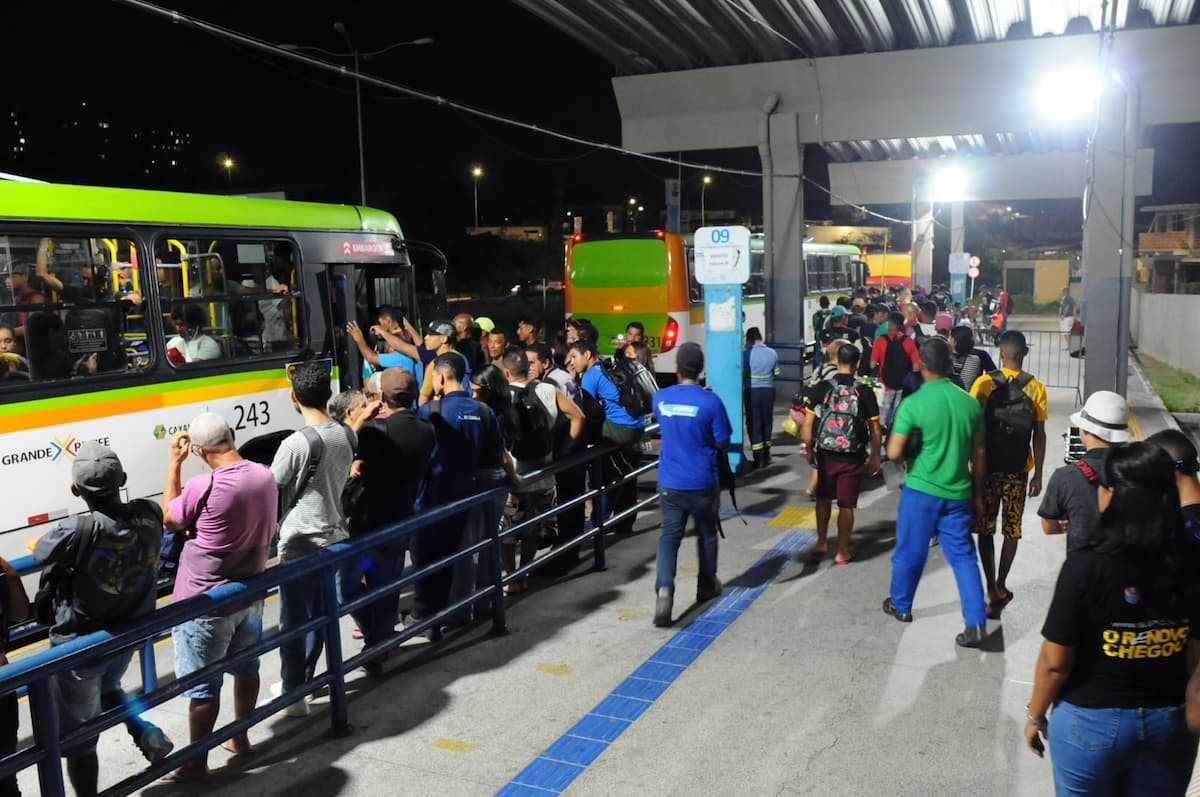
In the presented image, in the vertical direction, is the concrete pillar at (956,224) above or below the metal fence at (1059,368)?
above

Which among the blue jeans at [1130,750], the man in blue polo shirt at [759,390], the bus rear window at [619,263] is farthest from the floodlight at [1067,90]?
the blue jeans at [1130,750]

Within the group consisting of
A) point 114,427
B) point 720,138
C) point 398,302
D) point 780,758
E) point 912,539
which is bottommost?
point 780,758

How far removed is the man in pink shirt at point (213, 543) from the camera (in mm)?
4734

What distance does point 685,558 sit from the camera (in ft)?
28.0

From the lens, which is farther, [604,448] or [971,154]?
[971,154]

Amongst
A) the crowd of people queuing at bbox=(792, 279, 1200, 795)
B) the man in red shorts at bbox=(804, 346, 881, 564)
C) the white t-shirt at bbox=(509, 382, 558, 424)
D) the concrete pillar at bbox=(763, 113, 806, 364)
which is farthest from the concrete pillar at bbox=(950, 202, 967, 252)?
the white t-shirt at bbox=(509, 382, 558, 424)

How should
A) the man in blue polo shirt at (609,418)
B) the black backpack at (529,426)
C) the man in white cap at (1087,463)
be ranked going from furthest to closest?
the man in blue polo shirt at (609,418) → the black backpack at (529,426) → the man in white cap at (1087,463)

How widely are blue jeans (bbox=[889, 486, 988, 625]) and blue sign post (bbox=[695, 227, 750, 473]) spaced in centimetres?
466

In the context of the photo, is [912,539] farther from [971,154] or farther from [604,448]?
[971,154]

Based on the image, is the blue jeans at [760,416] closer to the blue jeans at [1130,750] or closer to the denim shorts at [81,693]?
the denim shorts at [81,693]

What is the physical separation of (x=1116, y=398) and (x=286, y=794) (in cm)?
428

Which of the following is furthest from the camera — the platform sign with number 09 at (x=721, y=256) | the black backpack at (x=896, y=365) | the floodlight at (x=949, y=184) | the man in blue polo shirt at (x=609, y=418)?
the floodlight at (x=949, y=184)

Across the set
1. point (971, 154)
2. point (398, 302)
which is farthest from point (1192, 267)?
point (398, 302)

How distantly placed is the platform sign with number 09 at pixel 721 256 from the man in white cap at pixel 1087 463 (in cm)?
640
